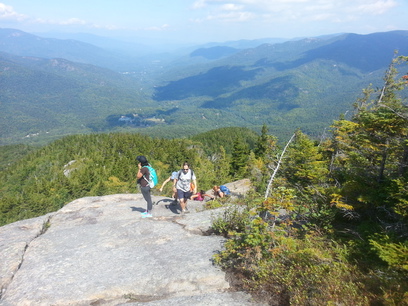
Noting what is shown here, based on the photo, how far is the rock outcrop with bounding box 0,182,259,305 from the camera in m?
5.94

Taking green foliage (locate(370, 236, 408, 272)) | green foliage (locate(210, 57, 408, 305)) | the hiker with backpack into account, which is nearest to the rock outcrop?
green foliage (locate(210, 57, 408, 305))

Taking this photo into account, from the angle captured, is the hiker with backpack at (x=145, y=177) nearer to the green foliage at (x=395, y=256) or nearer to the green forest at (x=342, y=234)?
the green forest at (x=342, y=234)

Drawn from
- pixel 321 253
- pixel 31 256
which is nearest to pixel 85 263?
pixel 31 256

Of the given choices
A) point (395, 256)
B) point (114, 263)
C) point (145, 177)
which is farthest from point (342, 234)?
point (145, 177)

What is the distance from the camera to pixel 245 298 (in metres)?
5.41

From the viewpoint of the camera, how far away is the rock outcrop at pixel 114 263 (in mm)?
5938

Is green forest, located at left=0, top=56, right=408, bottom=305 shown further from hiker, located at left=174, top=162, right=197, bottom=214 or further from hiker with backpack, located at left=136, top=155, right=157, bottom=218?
hiker with backpack, located at left=136, top=155, right=157, bottom=218

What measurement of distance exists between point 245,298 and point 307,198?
4336 millimetres

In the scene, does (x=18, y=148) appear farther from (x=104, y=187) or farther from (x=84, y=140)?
(x=104, y=187)

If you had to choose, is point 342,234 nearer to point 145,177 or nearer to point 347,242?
point 347,242

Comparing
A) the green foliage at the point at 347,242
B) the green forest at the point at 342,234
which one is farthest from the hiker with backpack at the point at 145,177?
the green foliage at the point at 347,242

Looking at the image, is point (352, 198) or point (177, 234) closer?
point (352, 198)

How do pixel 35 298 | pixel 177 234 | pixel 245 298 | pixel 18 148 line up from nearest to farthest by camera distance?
pixel 245 298 < pixel 35 298 < pixel 177 234 < pixel 18 148

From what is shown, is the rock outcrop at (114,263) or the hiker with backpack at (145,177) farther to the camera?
the hiker with backpack at (145,177)
